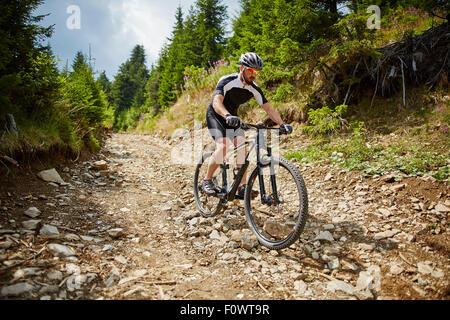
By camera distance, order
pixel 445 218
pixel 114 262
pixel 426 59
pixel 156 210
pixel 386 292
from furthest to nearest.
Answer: pixel 426 59 → pixel 156 210 → pixel 445 218 → pixel 114 262 → pixel 386 292

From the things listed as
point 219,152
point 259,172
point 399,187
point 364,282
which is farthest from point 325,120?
point 364,282

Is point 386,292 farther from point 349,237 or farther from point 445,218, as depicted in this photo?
point 445,218

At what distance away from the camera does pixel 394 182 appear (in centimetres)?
379

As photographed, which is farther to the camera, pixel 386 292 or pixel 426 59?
pixel 426 59

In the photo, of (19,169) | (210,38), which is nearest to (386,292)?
(19,169)

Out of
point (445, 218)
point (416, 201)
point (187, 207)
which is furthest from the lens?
point (187, 207)

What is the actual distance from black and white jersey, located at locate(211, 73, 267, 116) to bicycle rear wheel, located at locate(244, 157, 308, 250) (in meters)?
1.40

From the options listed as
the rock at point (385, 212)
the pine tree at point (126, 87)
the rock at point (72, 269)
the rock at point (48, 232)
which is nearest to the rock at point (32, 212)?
the rock at point (48, 232)

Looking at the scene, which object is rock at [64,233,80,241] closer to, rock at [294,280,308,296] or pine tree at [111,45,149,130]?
rock at [294,280,308,296]

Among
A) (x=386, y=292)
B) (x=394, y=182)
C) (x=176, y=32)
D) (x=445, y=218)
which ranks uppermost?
(x=176, y=32)

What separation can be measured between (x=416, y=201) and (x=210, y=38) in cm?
1926

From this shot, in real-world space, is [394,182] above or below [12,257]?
above

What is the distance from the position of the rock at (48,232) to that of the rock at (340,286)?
308 cm
